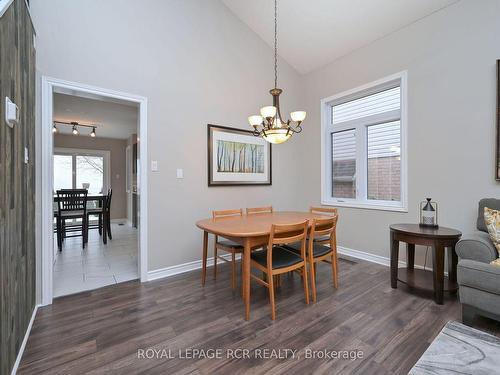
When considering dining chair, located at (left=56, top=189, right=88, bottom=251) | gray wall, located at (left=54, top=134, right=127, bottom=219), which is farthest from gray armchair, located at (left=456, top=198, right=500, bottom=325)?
gray wall, located at (left=54, top=134, right=127, bottom=219)

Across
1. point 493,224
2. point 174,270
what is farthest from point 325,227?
point 174,270

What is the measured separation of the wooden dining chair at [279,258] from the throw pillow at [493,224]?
1521 millimetres

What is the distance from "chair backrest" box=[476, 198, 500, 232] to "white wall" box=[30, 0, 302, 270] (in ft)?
8.20

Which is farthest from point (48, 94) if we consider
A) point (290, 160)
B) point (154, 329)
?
point (290, 160)

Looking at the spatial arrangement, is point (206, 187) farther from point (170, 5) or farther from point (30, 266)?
point (170, 5)

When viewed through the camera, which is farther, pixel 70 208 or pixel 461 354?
pixel 70 208

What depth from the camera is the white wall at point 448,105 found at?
2.43m

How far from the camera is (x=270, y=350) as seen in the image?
1.60 m

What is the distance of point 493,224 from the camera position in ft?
6.63

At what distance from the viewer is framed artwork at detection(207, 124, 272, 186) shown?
327 centimetres

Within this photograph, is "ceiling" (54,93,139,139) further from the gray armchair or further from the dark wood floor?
the gray armchair

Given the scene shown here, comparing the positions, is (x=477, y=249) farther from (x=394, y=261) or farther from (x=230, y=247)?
(x=230, y=247)

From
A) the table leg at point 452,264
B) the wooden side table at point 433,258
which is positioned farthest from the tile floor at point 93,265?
the table leg at point 452,264

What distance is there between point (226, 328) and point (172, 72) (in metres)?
2.78
